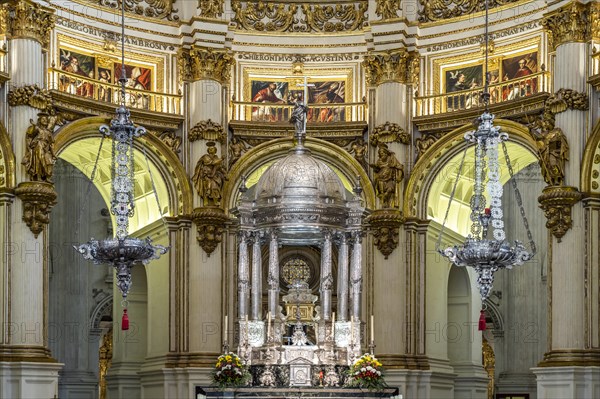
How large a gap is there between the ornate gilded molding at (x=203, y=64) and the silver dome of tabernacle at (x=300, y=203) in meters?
4.12

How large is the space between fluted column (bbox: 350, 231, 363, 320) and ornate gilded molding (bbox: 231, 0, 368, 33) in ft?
25.1

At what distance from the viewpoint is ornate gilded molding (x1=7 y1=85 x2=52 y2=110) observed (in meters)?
34.5

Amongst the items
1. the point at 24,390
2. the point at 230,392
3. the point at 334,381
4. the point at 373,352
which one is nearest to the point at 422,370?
the point at 373,352

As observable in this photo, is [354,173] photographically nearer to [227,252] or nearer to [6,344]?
[227,252]

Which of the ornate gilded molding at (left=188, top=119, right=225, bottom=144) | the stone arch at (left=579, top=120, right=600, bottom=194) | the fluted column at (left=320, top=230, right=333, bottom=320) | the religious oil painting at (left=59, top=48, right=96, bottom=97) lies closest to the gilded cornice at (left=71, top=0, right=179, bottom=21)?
the religious oil painting at (left=59, top=48, right=96, bottom=97)

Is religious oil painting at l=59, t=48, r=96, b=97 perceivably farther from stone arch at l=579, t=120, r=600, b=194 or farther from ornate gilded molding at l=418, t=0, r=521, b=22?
stone arch at l=579, t=120, r=600, b=194

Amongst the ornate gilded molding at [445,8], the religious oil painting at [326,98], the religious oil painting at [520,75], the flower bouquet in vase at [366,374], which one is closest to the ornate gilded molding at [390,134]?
the religious oil painting at [326,98]

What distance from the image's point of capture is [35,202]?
3431 centimetres

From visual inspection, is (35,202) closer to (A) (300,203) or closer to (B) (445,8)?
(A) (300,203)

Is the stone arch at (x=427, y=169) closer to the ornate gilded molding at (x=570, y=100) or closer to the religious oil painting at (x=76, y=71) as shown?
the ornate gilded molding at (x=570, y=100)

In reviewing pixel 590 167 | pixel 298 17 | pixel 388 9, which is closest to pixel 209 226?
pixel 298 17

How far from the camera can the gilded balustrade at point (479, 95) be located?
36.5 metres

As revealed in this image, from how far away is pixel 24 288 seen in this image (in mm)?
33969

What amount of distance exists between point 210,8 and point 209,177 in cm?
486
